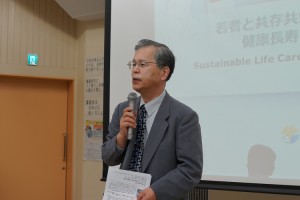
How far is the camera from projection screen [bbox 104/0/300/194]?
2.25 metres

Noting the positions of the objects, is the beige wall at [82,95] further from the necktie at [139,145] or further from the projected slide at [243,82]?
the necktie at [139,145]

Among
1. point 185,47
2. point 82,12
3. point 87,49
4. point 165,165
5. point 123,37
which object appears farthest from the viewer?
point 87,49

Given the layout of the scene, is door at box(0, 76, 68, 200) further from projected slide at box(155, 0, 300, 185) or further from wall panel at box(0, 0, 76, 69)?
projected slide at box(155, 0, 300, 185)

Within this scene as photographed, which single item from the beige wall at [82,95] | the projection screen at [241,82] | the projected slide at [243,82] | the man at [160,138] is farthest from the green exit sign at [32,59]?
the man at [160,138]

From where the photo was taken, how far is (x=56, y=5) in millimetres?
4277

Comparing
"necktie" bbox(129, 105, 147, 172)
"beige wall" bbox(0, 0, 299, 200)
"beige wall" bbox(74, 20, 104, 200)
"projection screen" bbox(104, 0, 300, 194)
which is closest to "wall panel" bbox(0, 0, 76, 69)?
"beige wall" bbox(0, 0, 299, 200)

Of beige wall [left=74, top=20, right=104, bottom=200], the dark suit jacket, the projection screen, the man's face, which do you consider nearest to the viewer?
the dark suit jacket

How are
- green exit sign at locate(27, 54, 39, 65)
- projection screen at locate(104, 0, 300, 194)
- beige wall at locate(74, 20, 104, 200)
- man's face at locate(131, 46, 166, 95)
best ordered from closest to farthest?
1. man's face at locate(131, 46, 166, 95)
2. projection screen at locate(104, 0, 300, 194)
3. green exit sign at locate(27, 54, 39, 65)
4. beige wall at locate(74, 20, 104, 200)

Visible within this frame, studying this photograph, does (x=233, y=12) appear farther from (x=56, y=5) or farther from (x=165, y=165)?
(x=56, y=5)

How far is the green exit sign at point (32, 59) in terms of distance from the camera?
157 inches

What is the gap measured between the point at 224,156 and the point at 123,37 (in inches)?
46.0

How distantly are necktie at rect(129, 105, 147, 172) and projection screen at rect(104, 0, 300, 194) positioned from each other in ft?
3.36

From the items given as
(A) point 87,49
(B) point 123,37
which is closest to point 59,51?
(A) point 87,49

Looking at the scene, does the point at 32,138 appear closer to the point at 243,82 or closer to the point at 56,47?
the point at 56,47
